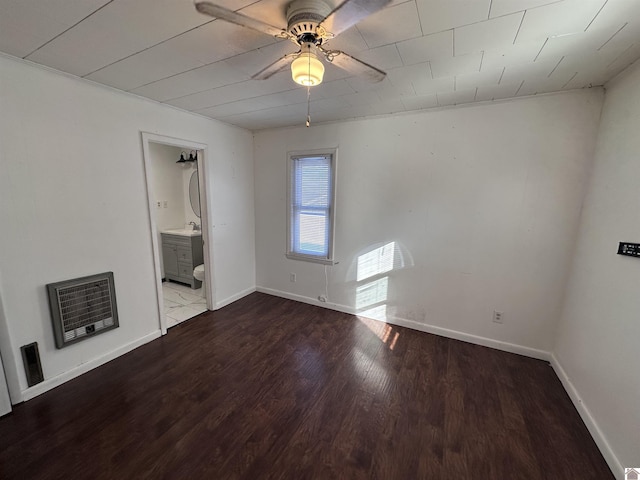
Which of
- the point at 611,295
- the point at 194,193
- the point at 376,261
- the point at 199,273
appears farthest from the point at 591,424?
the point at 194,193

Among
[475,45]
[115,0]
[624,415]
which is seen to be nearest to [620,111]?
[475,45]

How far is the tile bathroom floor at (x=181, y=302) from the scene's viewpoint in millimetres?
3109

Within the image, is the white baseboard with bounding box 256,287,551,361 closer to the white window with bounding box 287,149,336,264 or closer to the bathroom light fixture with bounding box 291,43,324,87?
the white window with bounding box 287,149,336,264

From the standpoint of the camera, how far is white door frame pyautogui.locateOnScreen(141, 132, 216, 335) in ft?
8.06

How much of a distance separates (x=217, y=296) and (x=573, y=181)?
392cm

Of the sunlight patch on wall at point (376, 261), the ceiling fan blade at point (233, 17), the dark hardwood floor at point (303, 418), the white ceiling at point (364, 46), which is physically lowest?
the dark hardwood floor at point (303, 418)

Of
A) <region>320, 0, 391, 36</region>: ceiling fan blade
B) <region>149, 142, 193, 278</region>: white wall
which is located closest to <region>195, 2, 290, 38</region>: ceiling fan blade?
<region>320, 0, 391, 36</region>: ceiling fan blade

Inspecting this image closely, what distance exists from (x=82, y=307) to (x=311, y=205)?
2483 mm

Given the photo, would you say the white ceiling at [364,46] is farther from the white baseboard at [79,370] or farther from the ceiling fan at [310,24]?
the white baseboard at [79,370]

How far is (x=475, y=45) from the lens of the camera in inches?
57.4

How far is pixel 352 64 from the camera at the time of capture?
139 centimetres

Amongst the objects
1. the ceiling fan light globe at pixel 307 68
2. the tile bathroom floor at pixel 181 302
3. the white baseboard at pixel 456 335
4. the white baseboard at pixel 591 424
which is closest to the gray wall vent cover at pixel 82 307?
the tile bathroom floor at pixel 181 302

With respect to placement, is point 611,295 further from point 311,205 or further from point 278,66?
point 311,205

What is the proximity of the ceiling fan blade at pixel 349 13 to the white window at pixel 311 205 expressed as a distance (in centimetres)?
205
